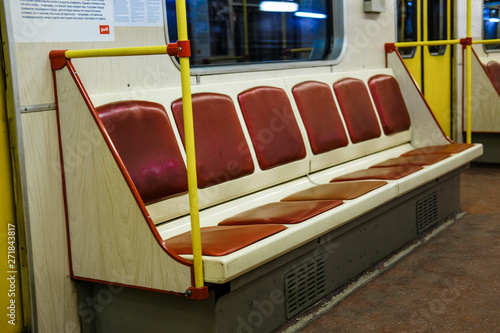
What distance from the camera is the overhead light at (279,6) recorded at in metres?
4.56

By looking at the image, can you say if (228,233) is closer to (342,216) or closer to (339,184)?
(342,216)

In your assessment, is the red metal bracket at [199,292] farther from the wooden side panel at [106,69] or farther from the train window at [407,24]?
the train window at [407,24]

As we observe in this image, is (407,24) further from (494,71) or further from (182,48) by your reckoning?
(182,48)

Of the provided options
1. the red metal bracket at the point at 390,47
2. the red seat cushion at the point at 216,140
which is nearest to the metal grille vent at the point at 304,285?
the red seat cushion at the point at 216,140

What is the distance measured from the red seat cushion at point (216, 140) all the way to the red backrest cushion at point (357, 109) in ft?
3.82

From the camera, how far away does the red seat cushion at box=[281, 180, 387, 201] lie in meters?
3.24

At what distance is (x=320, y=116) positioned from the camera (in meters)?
4.01

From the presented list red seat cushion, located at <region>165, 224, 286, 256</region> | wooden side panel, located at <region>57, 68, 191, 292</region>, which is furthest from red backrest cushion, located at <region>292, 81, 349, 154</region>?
wooden side panel, located at <region>57, 68, 191, 292</region>

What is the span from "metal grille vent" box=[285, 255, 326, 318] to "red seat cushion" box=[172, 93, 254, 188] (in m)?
0.57

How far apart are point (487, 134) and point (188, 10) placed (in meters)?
4.15

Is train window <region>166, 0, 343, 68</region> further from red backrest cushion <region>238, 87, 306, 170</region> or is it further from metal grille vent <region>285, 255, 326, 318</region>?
metal grille vent <region>285, 255, 326, 318</region>

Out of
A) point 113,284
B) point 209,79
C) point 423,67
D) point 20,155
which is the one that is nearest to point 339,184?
point 209,79

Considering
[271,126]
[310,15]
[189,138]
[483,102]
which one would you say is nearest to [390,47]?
[310,15]

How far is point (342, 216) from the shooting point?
302 cm
